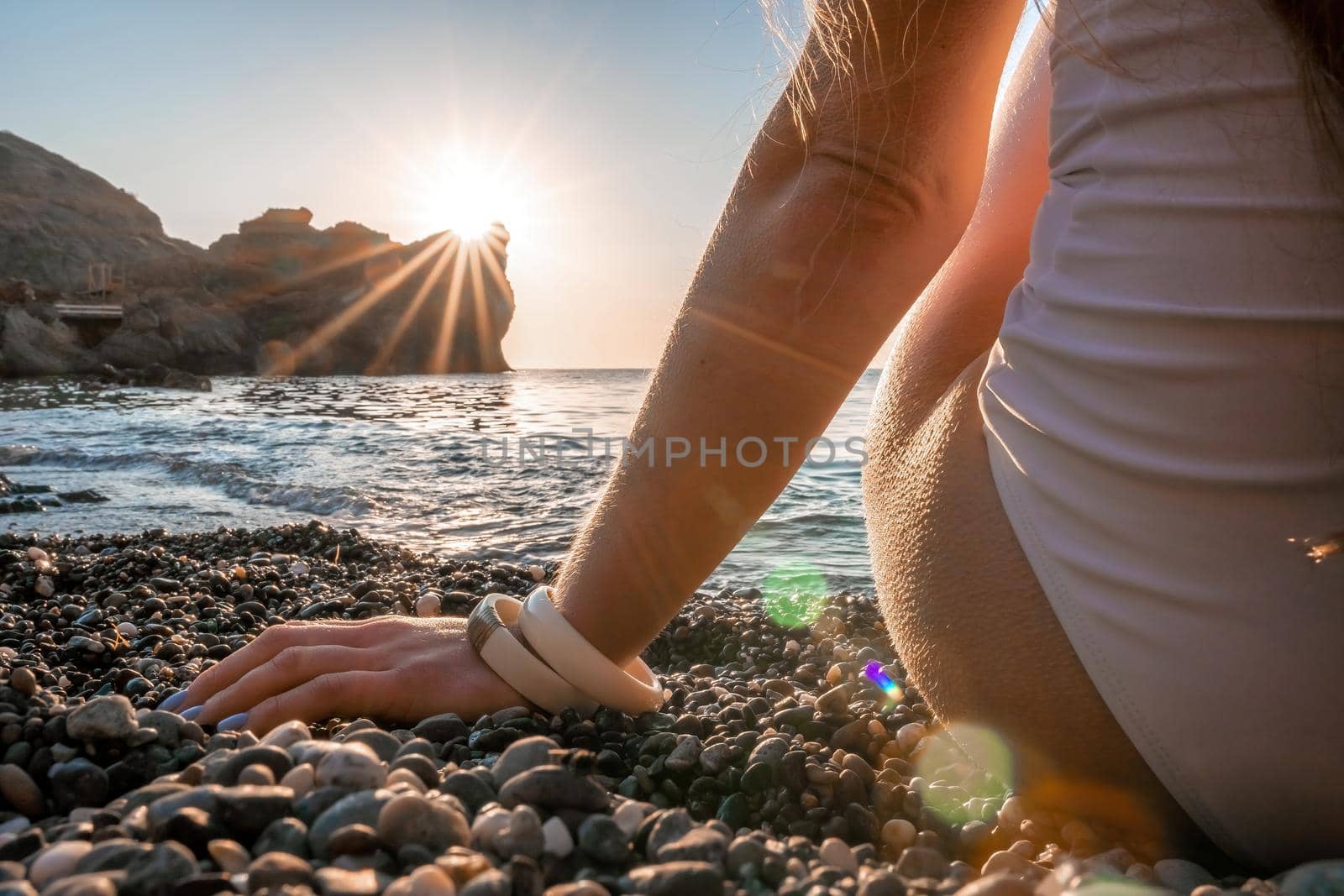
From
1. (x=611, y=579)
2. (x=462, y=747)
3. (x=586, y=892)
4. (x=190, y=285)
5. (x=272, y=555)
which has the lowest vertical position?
(x=272, y=555)

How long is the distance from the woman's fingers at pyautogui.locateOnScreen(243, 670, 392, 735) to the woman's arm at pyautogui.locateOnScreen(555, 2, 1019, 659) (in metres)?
0.48

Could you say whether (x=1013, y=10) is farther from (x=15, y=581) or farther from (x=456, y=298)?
(x=456, y=298)

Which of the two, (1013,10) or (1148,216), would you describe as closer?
(1148,216)

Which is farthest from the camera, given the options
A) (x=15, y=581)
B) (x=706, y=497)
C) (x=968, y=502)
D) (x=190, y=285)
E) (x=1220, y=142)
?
(x=190, y=285)

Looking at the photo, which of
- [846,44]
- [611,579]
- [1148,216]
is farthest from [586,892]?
[846,44]

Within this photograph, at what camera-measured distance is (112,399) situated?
1895 centimetres

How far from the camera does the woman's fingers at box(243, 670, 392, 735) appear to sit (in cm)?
145

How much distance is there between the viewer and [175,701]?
156cm

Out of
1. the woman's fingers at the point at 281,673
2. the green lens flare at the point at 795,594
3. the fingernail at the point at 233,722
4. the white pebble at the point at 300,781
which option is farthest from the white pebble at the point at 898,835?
the green lens flare at the point at 795,594

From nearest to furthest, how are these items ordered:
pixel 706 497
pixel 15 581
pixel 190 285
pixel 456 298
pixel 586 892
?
pixel 586 892 < pixel 706 497 < pixel 15 581 < pixel 190 285 < pixel 456 298

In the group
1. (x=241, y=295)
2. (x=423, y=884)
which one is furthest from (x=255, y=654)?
(x=241, y=295)

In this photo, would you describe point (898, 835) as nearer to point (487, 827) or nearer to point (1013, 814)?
point (1013, 814)

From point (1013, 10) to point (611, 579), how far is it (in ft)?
3.67

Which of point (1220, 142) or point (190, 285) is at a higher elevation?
point (190, 285)
